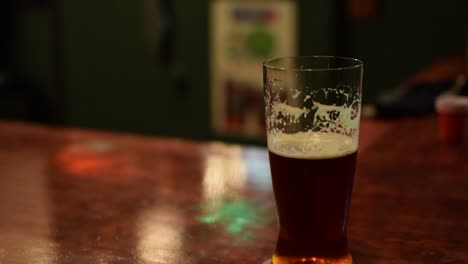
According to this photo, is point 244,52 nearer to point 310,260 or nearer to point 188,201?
point 188,201

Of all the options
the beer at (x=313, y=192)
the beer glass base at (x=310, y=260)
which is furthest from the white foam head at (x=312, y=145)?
the beer glass base at (x=310, y=260)

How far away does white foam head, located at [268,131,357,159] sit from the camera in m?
0.91

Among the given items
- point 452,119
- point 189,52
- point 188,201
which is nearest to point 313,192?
point 188,201

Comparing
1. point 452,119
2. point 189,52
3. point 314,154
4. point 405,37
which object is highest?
point 314,154

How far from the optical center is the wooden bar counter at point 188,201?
1029mm

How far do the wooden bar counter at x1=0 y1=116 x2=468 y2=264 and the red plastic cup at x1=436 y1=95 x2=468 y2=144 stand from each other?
0.10 feet

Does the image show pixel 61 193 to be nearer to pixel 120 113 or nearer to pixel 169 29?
pixel 169 29

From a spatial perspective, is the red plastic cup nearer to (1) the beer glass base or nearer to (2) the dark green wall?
(1) the beer glass base

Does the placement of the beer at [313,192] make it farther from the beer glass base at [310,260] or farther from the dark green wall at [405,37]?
the dark green wall at [405,37]

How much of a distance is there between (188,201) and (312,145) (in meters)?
0.42

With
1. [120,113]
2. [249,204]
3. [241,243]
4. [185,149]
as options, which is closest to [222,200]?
[249,204]

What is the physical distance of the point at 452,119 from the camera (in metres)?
1.69

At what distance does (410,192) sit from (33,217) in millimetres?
687

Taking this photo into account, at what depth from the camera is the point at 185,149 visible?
1712 millimetres
